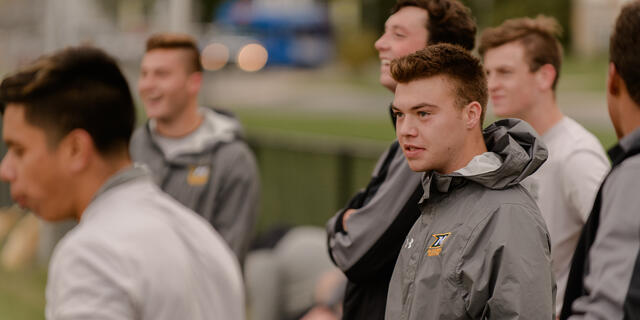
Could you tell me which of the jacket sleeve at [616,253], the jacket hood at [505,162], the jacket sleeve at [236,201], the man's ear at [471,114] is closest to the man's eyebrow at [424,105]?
the man's ear at [471,114]

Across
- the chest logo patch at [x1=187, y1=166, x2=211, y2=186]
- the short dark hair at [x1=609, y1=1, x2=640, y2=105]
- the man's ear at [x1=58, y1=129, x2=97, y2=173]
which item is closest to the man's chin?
the short dark hair at [x1=609, y1=1, x2=640, y2=105]

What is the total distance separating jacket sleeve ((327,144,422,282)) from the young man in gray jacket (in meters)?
0.30

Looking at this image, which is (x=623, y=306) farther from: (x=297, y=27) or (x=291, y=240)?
(x=297, y=27)

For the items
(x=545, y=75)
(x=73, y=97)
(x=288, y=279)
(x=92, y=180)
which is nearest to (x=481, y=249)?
(x=92, y=180)

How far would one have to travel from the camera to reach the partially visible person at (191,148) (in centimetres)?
527

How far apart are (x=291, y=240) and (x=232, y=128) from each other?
229cm

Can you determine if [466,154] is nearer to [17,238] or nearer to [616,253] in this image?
[616,253]

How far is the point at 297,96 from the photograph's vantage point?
41.6 m

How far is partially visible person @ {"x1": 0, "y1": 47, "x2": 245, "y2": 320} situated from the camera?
7.18 ft

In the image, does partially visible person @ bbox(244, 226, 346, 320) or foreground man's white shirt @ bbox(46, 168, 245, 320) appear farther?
partially visible person @ bbox(244, 226, 346, 320)

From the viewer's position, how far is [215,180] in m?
5.29

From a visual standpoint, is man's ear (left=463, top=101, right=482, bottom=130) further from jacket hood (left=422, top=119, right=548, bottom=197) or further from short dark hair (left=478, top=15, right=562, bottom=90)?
short dark hair (left=478, top=15, right=562, bottom=90)

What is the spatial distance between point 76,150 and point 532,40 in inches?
102

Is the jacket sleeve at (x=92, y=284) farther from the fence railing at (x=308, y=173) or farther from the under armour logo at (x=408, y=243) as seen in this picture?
the fence railing at (x=308, y=173)
